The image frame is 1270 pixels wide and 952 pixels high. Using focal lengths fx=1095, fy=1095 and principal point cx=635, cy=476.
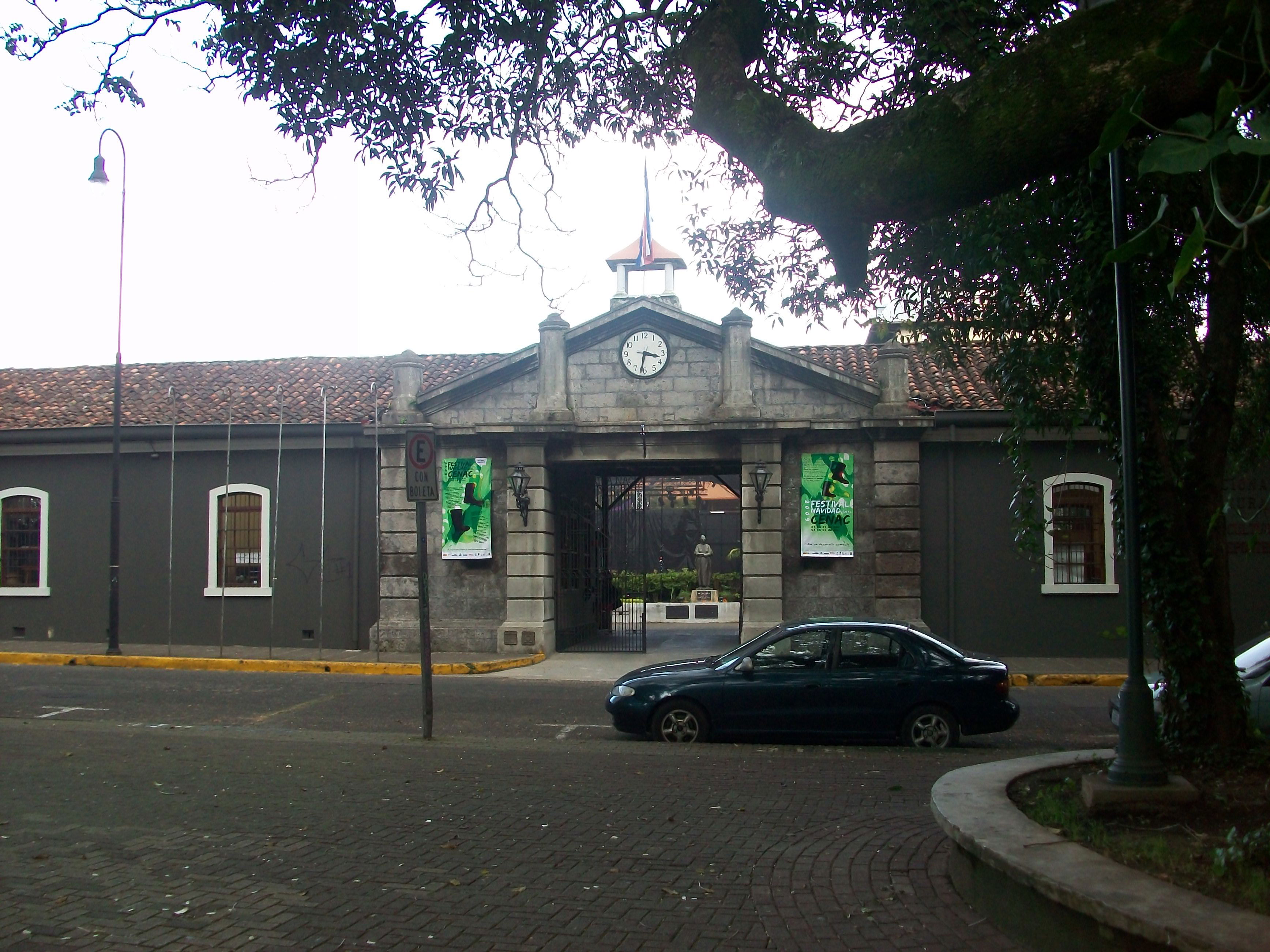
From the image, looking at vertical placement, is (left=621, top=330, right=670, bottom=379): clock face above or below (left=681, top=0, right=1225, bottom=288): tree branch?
above

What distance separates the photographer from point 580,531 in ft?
72.6

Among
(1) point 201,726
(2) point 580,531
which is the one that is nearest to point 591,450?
(2) point 580,531

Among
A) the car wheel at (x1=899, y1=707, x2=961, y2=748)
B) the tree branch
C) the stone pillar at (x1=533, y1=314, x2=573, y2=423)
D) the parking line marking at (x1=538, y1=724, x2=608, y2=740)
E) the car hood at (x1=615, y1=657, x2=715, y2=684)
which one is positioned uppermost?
the stone pillar at (x1=533, y1=314, x2=573, y2=423)

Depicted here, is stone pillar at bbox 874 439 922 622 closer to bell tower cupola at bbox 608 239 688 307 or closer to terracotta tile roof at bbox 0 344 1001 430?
terracotta tile roof at bbox 0 344 1001 430

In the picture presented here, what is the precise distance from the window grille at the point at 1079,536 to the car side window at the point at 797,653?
1001 centimetres

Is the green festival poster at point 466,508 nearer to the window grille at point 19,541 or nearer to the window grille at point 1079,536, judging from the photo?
the window grille at point 19,541

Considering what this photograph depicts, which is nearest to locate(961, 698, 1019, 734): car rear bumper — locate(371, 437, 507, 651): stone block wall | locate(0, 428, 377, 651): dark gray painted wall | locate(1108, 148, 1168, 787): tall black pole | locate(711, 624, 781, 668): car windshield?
locate(711, 624, 781, 668): car windshield

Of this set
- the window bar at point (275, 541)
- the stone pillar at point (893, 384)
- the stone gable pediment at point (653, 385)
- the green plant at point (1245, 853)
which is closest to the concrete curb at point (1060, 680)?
the stone pillar at point (893, 384)

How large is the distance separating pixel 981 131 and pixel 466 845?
4.76m

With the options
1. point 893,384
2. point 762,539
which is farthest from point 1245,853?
point 893,384

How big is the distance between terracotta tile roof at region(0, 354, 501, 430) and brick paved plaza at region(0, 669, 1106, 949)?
1172 cm

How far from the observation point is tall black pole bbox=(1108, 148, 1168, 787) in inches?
223

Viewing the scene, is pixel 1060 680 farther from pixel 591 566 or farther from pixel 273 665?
pixel 273 665

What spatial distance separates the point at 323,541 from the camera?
2055 centimetres
